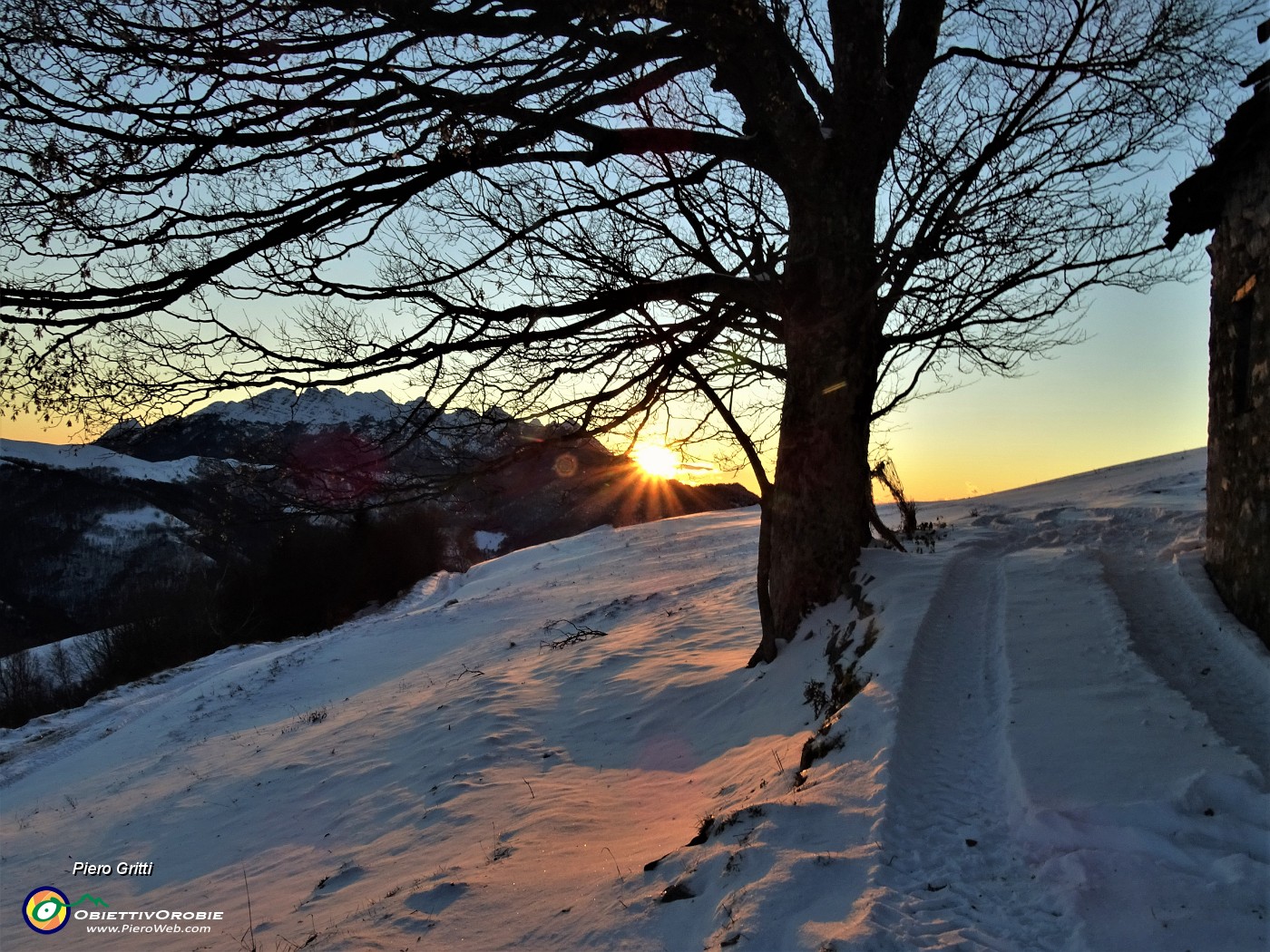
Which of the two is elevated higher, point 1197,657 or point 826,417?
point 826,417

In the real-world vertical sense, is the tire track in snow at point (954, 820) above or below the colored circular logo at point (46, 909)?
above

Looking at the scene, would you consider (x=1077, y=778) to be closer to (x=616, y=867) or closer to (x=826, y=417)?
(x=616, y=867)

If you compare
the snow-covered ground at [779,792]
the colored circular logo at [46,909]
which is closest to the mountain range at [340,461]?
the snow-covered ground at [779,792]

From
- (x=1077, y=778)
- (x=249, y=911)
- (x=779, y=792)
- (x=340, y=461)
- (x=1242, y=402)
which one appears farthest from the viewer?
(x=340, y=461)

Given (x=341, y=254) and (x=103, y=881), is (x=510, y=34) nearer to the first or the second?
(x=341, y=254)

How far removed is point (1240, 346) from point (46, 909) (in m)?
11.2

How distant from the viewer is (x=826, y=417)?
254 inches

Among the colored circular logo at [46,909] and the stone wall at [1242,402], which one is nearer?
the stone wall at [1242,402]

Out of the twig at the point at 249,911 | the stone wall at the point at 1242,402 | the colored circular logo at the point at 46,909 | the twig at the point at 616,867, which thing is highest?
the stone wall at the point at 1242,402

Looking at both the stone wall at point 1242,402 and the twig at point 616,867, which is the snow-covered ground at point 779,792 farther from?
the stone wall at point 1242,402

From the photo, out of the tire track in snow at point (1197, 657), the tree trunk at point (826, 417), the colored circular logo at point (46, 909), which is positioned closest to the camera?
the tire track in snow at point (1197, 657)

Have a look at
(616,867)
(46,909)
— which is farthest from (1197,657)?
(46,909)

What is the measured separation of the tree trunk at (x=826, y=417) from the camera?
6336 millimetres

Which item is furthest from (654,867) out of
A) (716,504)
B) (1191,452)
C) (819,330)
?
(716,504)
